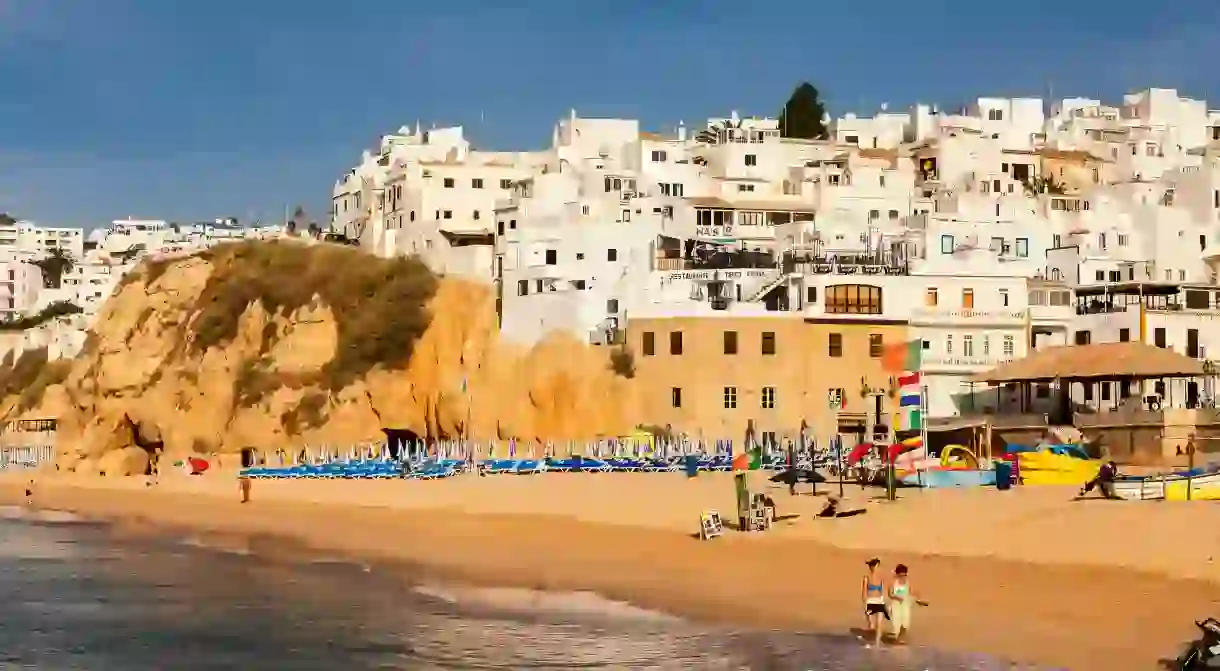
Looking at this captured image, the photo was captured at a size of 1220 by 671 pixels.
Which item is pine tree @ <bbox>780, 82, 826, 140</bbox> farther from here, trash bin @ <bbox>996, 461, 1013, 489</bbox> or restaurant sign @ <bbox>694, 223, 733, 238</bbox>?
trash bin @ <bbox>996, 461, 1013, 489</bbox>

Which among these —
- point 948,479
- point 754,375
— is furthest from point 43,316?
point 948,479

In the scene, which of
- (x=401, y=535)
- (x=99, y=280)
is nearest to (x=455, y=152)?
(x=401, y=535)

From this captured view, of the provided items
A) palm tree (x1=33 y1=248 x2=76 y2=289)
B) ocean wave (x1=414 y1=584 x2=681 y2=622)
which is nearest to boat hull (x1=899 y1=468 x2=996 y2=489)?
ocean wave (x1=414 y1=584 x2=681 y2=622)

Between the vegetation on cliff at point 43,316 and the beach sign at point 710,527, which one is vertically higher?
the vegetation on cliff at point 43,316

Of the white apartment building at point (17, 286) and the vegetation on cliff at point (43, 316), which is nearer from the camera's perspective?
the vegetation on cliff at point (43, 316)

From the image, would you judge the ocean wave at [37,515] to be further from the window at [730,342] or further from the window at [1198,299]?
Answer: the window at [1198,299]

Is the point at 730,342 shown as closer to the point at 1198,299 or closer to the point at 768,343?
the point at 768,343

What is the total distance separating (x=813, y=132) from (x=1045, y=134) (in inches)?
530

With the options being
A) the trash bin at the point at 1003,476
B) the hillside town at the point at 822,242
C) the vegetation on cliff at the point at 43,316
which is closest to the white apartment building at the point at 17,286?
the vegetation on cliff at the point at 43,316

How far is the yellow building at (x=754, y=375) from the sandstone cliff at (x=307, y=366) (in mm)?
1422

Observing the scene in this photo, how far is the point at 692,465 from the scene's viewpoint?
134 ft

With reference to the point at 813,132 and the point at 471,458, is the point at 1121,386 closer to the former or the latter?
the point at 471,458

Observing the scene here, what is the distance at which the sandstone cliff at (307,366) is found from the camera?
47.7m

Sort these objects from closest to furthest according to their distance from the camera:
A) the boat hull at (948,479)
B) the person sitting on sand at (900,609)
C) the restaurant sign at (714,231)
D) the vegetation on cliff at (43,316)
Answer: the person sitting on sand at (900,609), the boat hull at (948,479), the restaurant sign at (714,231), the vegetation on cliff at (43,316)
